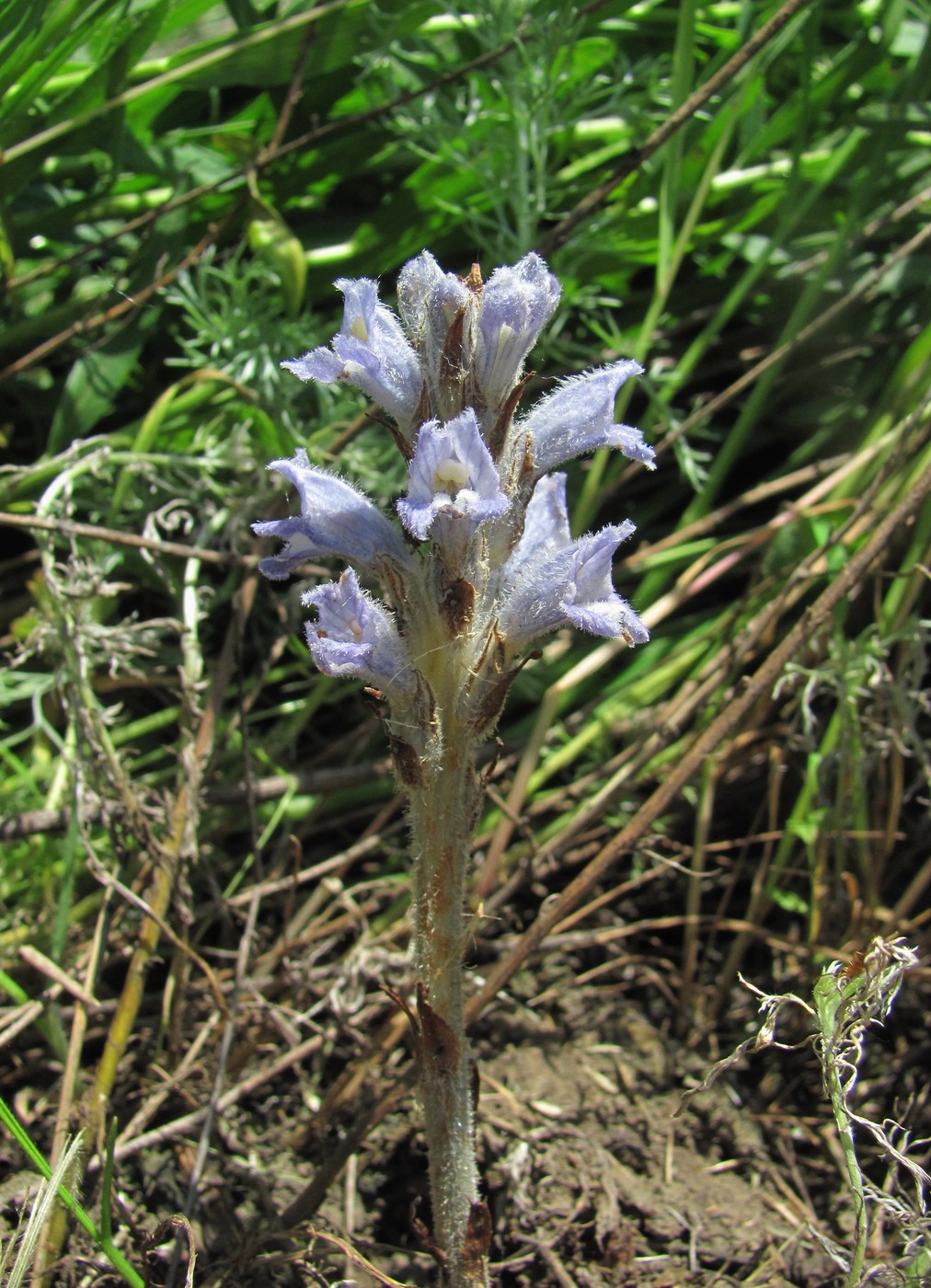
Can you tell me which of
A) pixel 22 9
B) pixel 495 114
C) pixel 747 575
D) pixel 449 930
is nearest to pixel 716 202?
pixel 495 114

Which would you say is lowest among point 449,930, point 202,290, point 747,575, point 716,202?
point 747,575

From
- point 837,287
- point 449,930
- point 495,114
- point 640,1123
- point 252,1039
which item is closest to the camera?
point 449,930

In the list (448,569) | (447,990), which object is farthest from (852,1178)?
(448,569)

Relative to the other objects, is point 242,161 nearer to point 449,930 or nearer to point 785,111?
point 785,111

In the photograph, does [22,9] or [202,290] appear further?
[202,290]

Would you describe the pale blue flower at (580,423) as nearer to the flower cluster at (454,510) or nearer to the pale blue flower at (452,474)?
the flower cluster at (454,510)

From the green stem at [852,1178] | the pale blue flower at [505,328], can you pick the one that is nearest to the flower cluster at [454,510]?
the pale blue flower at [505,328]

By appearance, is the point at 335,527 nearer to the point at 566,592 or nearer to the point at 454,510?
the point at 454,510
